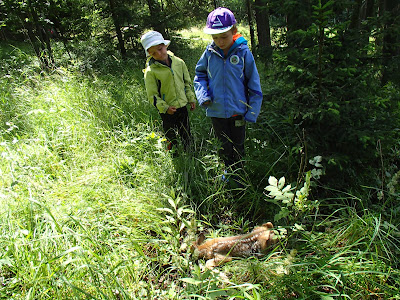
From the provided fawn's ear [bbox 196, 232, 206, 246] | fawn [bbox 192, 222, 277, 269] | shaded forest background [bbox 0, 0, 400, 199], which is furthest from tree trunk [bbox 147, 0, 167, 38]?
fawn [bbox 192, 222, 277, 269]

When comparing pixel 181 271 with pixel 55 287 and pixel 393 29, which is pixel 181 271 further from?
pixel 393 29

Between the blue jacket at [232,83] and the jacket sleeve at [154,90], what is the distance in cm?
62

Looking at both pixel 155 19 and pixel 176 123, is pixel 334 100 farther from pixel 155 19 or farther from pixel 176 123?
pixel 155 19

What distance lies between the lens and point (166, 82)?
3084 millimetres

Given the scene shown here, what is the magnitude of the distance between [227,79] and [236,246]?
154cm

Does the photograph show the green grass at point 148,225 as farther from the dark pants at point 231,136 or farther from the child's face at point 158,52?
the child's face at point 158,52

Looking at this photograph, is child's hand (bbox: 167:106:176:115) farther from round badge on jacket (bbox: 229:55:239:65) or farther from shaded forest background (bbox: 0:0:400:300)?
round badge on jacket (bbox: 229:55:239:65)

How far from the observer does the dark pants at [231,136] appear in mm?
2656

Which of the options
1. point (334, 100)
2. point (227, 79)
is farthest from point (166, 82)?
point (334, 100)

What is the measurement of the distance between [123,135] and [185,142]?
0.90 metres

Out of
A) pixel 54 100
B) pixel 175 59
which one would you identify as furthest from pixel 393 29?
pixel 54 100

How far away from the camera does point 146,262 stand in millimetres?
1884

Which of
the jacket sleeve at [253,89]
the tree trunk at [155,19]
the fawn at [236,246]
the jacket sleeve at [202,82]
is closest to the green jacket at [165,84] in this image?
the jacket sleeve at [202,82]

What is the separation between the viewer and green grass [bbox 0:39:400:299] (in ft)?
5.16
